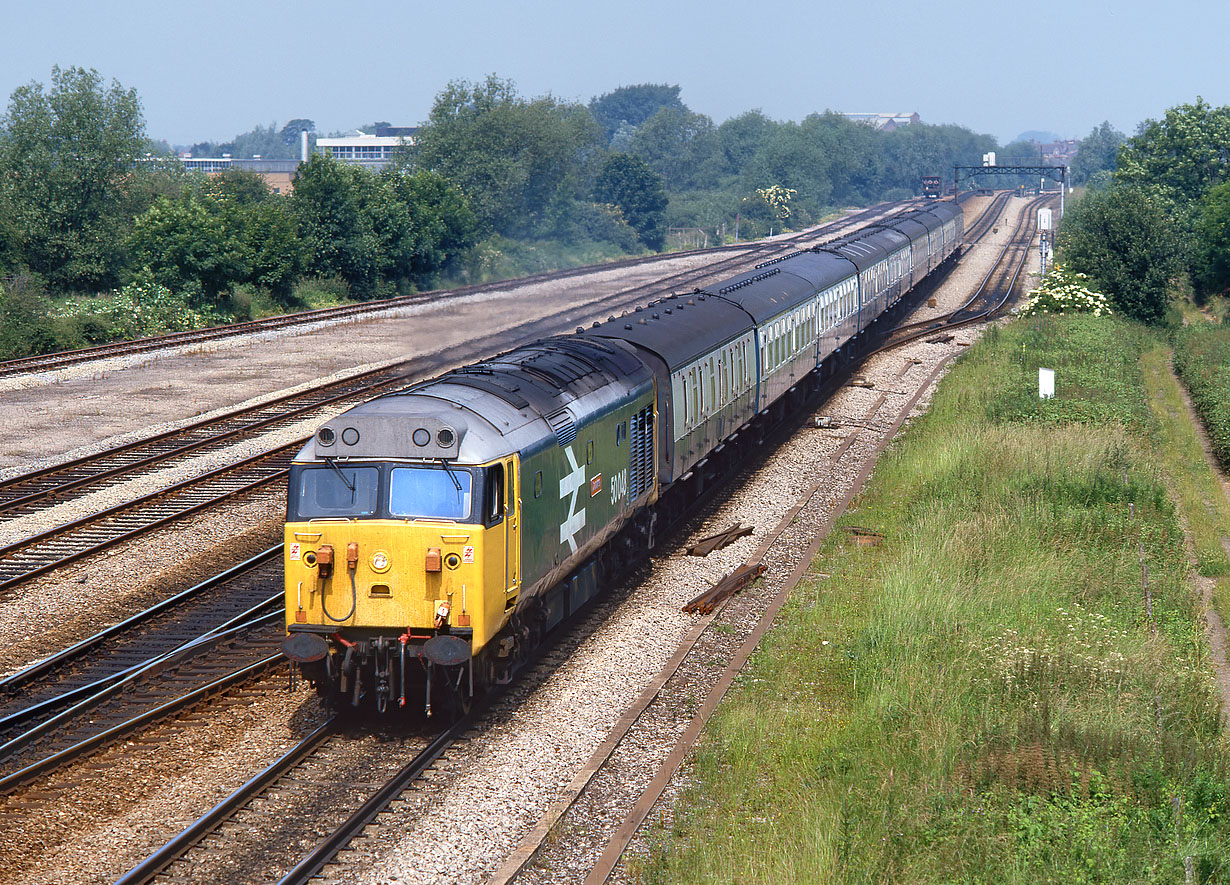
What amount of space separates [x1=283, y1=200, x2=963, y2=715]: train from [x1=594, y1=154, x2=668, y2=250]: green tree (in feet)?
246

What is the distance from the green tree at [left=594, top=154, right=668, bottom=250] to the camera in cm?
9306

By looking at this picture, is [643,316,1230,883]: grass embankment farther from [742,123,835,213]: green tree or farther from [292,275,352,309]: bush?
[742,123,835,213]: green tree

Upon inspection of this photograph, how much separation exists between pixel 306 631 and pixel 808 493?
13521mm

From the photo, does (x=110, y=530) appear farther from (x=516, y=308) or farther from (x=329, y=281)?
(x=329, y=281)

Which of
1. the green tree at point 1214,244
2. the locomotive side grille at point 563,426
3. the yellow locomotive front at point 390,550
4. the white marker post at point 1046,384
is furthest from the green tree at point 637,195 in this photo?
the yellow locomotive front at point 390,550

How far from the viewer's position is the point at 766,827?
416 inches

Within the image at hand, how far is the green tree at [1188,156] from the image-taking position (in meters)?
67.0

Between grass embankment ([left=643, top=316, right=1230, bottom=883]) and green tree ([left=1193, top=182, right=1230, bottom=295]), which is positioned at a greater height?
green tree ([left=1193, top=182, right=1230, bottom=295])

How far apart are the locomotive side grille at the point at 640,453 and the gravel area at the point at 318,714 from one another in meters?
1.57

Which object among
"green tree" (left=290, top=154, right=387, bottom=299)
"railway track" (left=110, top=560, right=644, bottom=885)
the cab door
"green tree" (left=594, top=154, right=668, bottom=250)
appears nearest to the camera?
"railway track" (left=110, top=560, right=644, bottom=885)

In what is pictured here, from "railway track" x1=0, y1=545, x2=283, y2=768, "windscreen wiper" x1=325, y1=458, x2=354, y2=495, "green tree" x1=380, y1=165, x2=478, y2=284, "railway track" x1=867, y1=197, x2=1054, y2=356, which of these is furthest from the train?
"green tree" x1=380, y1=165, x2=478, y2=284

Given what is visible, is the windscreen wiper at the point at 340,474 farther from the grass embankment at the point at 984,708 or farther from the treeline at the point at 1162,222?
the treeline at the point at 1162,222

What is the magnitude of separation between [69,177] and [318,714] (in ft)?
162

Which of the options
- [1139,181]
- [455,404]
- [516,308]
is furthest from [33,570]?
[1139,181]
